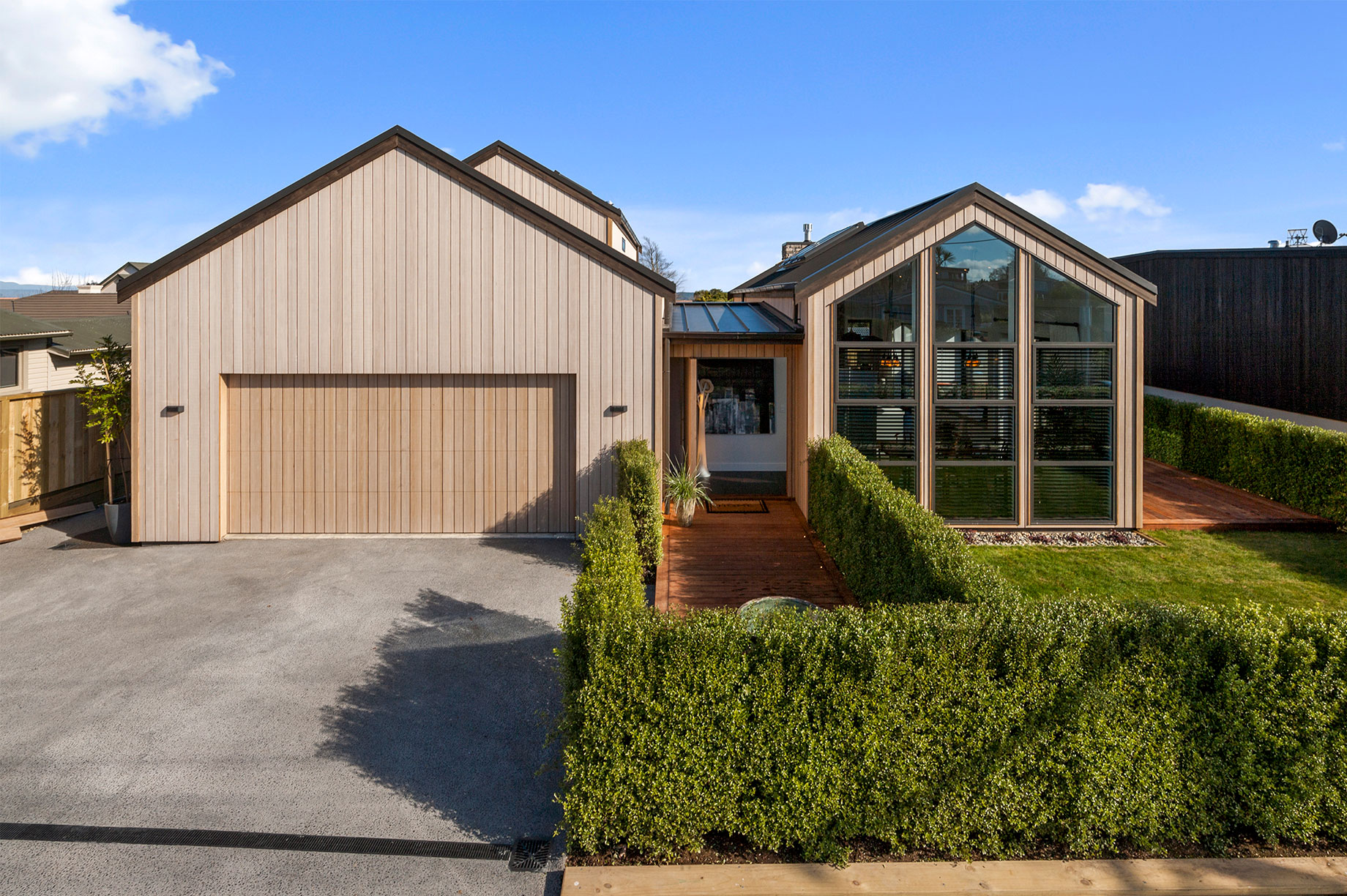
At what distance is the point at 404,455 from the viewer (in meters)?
10.5

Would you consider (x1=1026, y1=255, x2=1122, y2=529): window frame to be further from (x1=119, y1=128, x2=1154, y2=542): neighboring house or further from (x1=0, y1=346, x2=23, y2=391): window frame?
(x1=0, y1=346, x2=23, y2=391): window frame

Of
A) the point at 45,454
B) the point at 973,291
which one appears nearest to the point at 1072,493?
the point at 973,291

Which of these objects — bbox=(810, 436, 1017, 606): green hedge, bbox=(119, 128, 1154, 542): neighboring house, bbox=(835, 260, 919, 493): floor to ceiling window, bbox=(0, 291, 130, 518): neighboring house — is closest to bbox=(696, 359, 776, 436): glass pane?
bbox=(119, 128, 1154, 542): neighboring house

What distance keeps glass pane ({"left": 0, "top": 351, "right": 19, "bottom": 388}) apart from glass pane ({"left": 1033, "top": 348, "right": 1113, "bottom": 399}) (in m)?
16.4

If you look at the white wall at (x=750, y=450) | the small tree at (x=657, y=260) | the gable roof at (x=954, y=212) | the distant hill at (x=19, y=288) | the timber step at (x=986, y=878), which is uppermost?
the distant hill at (x=19, y=288)

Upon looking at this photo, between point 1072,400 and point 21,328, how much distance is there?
16.9 m

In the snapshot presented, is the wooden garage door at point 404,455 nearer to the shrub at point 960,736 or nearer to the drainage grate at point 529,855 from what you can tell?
the drainage grate at point 529,855

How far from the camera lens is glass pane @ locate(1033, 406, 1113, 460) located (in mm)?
10875

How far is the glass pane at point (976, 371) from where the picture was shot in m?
10.8

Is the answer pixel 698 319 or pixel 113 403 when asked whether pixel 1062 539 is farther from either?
pixel 113 403

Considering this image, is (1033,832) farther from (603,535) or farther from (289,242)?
(289,242)

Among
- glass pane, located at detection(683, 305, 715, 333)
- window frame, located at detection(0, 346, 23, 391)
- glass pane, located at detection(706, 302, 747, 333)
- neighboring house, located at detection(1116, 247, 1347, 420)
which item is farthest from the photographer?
neighboring house, located at detection(1116, 247, 1347, 420)

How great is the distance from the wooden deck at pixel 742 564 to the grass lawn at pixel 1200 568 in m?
2.21

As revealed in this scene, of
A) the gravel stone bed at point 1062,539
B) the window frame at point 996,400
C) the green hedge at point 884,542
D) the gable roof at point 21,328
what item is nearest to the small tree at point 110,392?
the gable roof at point 21,328
